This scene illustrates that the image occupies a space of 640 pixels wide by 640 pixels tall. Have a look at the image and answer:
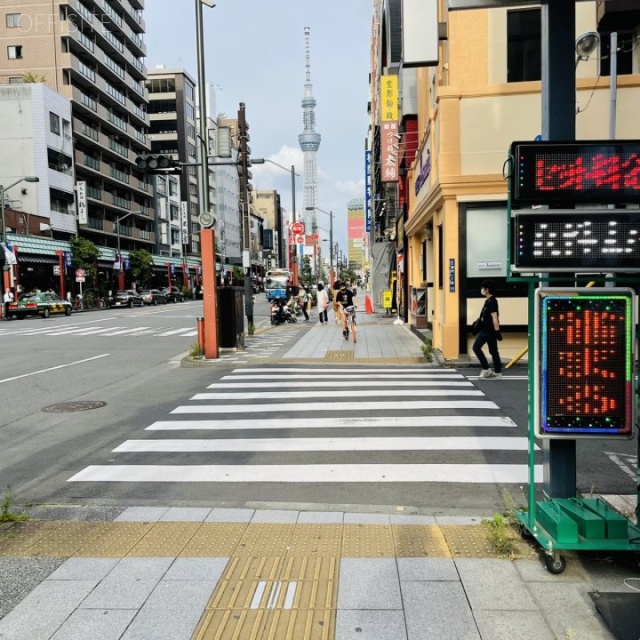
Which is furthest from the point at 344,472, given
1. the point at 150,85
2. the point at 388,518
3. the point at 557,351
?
the point at 150,85

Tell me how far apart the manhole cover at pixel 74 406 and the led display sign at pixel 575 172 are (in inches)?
306

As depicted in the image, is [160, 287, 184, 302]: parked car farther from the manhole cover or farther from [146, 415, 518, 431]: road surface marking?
[146, 415, 518, 431]: road surface marking

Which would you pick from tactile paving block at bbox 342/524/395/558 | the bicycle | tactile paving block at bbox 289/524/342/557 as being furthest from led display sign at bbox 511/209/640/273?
the bicycle

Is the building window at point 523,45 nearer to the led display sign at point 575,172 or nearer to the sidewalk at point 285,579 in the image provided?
the led display sign at point 575,172

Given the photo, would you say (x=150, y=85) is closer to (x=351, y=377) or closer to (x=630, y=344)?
(x=351, y=377)

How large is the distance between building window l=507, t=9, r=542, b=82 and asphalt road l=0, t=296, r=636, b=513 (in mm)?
6946

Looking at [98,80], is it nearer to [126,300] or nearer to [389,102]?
[126,300]

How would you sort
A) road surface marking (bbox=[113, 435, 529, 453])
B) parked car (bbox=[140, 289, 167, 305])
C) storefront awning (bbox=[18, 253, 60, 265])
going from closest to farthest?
road surface marking (bbox=[113, 435, 529, 453])
storefront awning (bbox=[18, 253, 60, 265])
parked car (bbox=[140, 289, 167, 305])

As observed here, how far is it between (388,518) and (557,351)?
1.93 meters

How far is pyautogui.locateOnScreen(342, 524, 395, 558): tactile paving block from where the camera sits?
4.09m

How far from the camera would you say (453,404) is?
9.10 metres

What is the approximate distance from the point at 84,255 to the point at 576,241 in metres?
50.1

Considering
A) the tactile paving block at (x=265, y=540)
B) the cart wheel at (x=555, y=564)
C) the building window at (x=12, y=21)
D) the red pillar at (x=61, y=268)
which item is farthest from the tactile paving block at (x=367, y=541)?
the building window at (x=12, y=21)

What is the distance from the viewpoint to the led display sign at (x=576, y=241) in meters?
3.71
